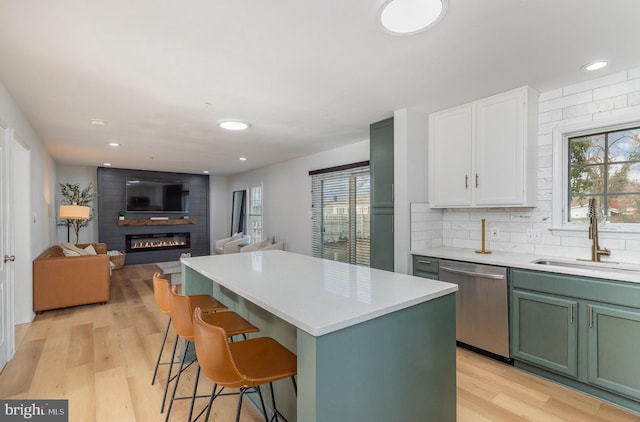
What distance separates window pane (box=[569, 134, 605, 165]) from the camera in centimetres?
256

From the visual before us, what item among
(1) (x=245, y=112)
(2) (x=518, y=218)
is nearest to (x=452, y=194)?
(2) (x=518, y=218)

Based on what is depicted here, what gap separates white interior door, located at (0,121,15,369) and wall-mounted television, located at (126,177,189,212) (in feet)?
16.9

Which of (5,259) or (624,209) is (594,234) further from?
(5,259)

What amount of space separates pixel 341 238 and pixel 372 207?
1.53 meters

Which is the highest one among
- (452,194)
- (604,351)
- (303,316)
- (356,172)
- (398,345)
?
(356,172)

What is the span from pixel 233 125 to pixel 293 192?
266cm

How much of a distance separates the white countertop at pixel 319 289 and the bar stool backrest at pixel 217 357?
0.23 m

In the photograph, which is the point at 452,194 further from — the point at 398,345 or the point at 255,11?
the point at 255,11

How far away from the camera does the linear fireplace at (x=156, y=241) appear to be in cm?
760

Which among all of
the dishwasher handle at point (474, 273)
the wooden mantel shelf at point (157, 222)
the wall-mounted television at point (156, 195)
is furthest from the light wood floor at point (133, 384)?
the wall-mounted television at point (156, 195)

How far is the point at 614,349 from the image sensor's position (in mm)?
2031

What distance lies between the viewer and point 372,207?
3.62 m

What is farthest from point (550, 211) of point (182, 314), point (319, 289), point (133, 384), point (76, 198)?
point (76, 198)

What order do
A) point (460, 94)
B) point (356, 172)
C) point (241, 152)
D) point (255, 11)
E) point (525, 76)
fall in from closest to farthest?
point (255, 11) → point (525, 76) → point (460, 94) → point (356, 172) → point (241, 152)
